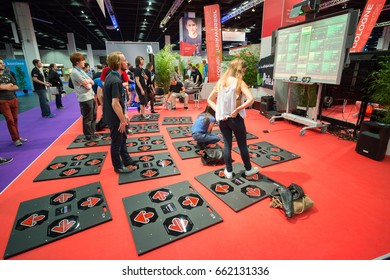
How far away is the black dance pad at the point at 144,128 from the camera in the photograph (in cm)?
486

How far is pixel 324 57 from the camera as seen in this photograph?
4055mm

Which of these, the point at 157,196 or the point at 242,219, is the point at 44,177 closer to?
the point at 157,196

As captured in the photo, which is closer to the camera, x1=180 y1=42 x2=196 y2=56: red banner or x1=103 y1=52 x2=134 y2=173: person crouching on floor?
x1=103 y1=52 x2=134 y2=173: person crouching on floor

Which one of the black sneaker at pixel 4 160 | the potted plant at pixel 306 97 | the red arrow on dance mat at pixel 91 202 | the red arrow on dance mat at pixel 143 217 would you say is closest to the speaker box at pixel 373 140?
the potted plant at pixel 306 97

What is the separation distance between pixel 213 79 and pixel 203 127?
17.3 feet

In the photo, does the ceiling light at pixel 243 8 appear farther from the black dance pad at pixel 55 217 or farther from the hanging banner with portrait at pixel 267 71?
the black dance pad at pixel 55 217

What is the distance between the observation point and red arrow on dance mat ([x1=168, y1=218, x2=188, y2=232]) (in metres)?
1.92

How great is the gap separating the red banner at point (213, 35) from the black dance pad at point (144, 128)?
4185 millimetres

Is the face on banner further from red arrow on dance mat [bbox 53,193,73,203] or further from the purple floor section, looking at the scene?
red arrow on dance mat [bbox 53,193,73,203]

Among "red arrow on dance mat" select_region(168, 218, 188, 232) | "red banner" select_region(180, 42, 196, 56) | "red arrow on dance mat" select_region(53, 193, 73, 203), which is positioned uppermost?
"red banner" select_region(180, 42, 196, 56)

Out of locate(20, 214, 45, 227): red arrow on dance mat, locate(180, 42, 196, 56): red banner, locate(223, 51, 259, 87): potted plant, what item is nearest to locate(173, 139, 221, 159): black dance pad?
locate(20, 214, 45, 227): red arrow on dance mat

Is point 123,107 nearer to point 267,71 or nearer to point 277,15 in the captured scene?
point 267,71

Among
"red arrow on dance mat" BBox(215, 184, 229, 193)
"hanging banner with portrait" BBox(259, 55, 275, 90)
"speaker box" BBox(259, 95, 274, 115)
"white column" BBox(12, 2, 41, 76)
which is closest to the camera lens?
"red arrow on dance mat" BBox(215, 184, 229, 193)

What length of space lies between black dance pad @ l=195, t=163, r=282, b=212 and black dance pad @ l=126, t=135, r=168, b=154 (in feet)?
4.44
